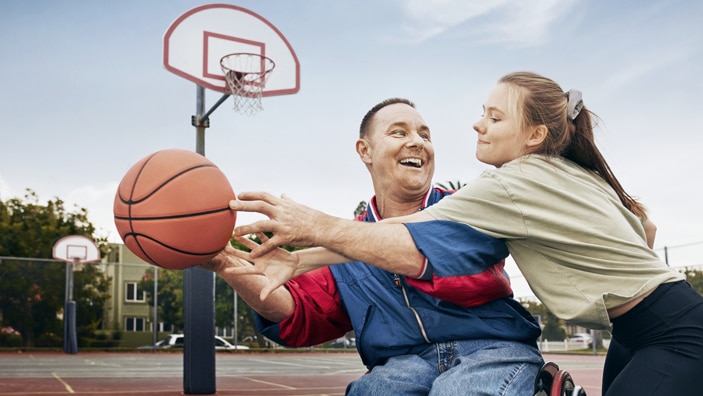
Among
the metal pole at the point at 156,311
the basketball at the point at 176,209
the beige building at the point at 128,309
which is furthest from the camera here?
the metal pole at the point at 156,311

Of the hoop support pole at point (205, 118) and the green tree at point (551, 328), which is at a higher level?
the hoop support pole at point (205, 118)

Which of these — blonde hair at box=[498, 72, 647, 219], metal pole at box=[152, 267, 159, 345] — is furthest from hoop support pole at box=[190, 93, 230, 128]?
metal pole at box=[152, 267, 159, 345]

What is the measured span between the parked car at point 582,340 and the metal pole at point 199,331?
1949cm

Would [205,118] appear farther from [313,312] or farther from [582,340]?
[582,340]

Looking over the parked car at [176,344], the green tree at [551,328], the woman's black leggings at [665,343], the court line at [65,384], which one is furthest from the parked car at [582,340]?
A: the woman's black leggings at [665,343]

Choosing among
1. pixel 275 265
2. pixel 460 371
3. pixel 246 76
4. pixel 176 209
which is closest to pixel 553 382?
pixel 460 371

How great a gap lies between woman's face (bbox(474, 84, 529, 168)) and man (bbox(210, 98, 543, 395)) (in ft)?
1.11

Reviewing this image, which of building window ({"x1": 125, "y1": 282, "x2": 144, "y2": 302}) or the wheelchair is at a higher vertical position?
building window ({"x1": 125, "y1": 282, "x2": 144, "y2": 302})

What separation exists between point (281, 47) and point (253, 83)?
674mm

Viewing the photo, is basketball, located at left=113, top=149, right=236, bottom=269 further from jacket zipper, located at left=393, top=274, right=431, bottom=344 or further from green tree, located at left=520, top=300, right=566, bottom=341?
green tree, located at left=520, top=300, right=566, bottom=341

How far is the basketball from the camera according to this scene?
7.72ft

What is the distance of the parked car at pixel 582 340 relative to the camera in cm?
2527

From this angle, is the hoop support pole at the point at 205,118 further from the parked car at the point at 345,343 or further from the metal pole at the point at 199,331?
the parked car at the point at 345,343

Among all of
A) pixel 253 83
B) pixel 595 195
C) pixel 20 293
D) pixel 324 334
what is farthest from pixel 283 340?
pixel 20 293
